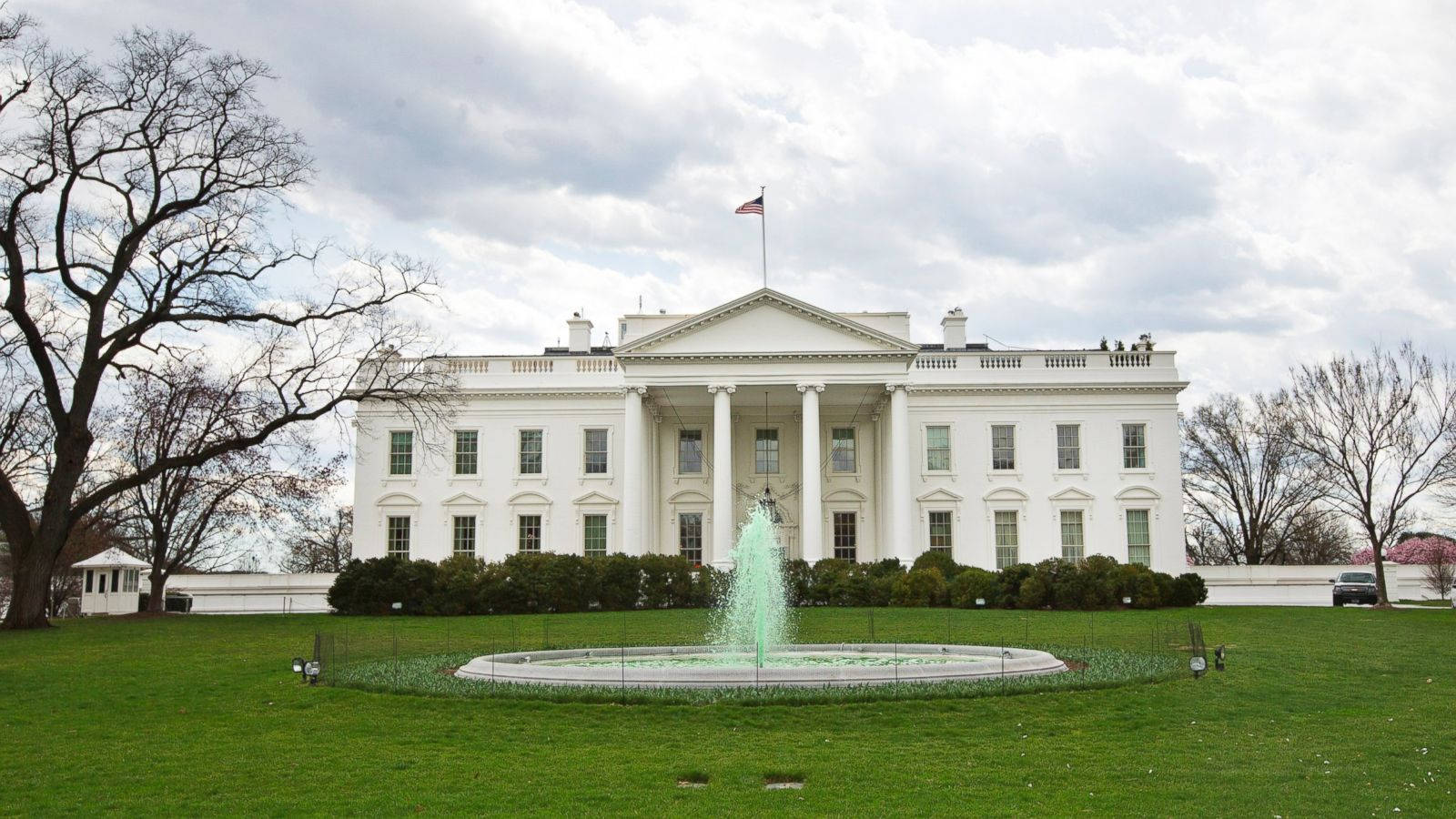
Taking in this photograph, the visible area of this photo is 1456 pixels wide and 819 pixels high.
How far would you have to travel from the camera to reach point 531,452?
4459 cm

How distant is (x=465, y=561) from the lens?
113ft

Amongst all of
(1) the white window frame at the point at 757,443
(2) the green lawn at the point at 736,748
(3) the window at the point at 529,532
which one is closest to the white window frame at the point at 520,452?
(3) the window at the point at 529,532

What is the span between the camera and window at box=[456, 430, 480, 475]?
4462 centimetres

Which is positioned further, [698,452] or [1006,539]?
[698,452]

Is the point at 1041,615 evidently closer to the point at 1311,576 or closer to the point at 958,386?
the point at 958,386

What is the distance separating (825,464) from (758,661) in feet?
94.4

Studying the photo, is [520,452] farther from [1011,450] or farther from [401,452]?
[1011,450]

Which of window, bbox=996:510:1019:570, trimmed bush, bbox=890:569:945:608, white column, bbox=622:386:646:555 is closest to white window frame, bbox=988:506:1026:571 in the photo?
window, bbox=996:510:1019:570

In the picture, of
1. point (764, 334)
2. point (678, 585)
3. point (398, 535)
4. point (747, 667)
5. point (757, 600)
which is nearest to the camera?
point (747, 667)

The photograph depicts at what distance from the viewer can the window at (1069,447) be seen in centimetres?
4400

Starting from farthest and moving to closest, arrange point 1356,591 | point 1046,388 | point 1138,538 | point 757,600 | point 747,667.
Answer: point 1046,388 < point 1138,538 < point 1356,591 < point 757,600 < point 747,667

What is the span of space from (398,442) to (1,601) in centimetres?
2367

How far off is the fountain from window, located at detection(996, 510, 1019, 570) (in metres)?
19.6

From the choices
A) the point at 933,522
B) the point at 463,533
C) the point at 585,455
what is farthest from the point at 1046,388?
the point at 463,533
